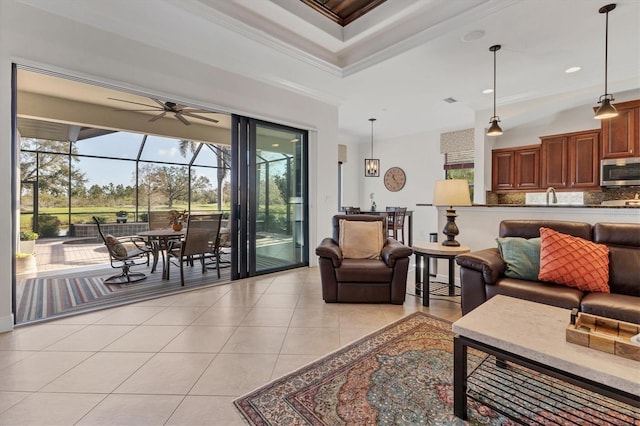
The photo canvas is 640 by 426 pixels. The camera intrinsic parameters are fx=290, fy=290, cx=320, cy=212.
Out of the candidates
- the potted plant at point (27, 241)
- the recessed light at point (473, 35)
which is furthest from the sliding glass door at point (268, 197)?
the potted plant at point (27, 241)

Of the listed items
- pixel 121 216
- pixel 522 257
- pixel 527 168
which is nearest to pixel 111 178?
pixel 121 216

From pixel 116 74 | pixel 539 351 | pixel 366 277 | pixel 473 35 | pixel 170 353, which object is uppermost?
pixel 473 35

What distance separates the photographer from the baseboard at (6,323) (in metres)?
2.45

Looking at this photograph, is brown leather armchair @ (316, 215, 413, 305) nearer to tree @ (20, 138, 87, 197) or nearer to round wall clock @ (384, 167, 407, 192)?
round wall clock @ (384, 167, 407, 192)

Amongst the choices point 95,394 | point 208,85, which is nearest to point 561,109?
point 208,85

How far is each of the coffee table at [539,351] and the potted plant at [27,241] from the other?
21.3ft

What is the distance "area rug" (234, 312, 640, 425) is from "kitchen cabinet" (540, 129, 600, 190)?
455 centimetres

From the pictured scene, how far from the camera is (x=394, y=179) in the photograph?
8.12 metres

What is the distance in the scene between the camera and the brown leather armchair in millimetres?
3129

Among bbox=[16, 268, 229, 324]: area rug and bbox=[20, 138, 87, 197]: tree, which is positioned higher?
bbox=[20, 138, 87, 197]: tree

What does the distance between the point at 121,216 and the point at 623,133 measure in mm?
10394

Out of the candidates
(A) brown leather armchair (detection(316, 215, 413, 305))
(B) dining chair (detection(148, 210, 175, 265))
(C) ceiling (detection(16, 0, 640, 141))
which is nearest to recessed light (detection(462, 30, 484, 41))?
(C) ceiling (detection(16, 0, 640, 141))

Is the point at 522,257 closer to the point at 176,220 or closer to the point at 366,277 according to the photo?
the point at 366,277

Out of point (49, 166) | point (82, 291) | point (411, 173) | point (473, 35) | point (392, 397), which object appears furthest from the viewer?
point (411, 173)
